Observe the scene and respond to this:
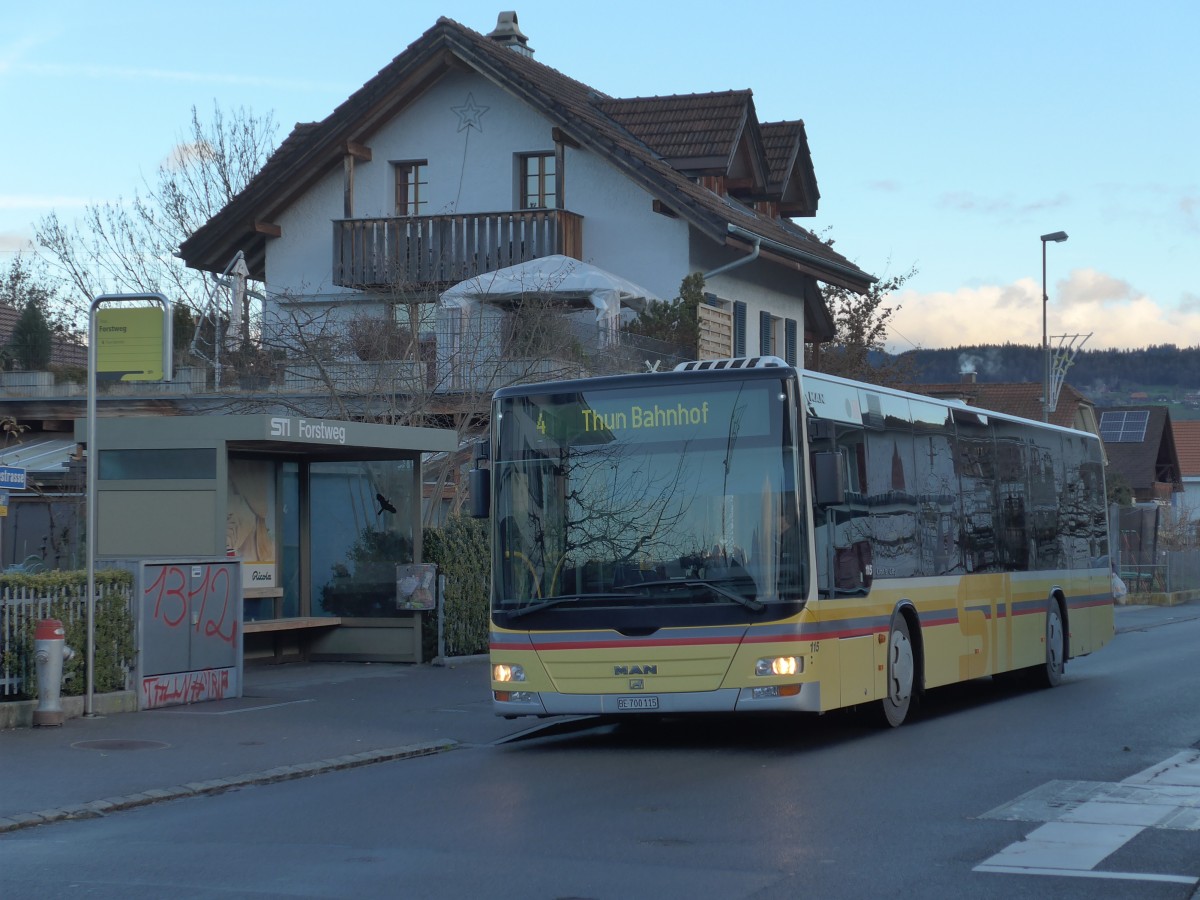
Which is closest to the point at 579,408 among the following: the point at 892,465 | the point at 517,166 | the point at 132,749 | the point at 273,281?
the point at 892,465

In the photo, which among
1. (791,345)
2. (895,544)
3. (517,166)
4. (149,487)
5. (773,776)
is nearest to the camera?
(773,776)

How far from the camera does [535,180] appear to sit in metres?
36.0

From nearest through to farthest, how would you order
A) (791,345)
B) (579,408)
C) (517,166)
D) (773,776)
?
(773,776) → (579,408) → (517,166) → (791,345)

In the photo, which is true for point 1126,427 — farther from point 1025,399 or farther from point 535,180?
→ point 535,180

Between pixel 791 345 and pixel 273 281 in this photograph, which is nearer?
pixel 273 281

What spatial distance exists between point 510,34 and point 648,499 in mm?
32192

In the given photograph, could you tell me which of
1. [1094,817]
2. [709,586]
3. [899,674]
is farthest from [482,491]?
[1094,817]

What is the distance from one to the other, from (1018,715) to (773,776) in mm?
5041

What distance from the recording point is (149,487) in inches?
704

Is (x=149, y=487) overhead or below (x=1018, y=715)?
overhead

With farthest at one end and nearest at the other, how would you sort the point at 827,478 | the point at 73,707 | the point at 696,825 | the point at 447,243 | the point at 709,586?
the point at 447,243
the point at 73,707
the point at 709,586
the point at 827,478
the point at 696,825

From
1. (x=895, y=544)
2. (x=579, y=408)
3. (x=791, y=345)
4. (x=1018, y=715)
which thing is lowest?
(x=1018, y=715)

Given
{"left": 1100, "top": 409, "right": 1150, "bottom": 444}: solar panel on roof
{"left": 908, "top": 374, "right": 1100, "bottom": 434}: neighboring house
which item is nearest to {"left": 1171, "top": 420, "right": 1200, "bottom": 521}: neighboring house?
{"left": 1100, "top": 409, "right": 1150, "bottom": 444}: solar panel on roof

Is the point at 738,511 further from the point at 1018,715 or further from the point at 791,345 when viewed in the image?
the point at 791,345
